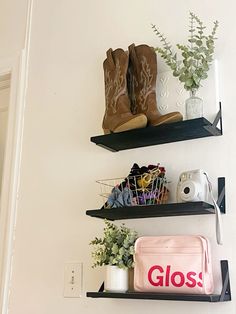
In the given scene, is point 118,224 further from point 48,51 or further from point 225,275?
point 48,51

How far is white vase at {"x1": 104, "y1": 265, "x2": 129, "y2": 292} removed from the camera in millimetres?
1363

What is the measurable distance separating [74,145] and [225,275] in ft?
2.46

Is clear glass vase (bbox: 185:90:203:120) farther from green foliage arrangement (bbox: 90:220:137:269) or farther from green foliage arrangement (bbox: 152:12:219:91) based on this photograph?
green foliage arrangement (bbox: 90:220:137:269)

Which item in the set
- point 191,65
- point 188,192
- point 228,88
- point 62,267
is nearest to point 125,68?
point 191,65

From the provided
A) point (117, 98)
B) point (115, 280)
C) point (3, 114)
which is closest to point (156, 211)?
point (115, 280)

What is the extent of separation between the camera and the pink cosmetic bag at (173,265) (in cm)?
125

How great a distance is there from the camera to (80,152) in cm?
170

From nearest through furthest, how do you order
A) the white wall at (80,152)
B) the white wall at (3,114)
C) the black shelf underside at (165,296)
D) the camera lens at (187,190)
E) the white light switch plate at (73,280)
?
the black shelf underside at (165,296) < the camera lens at (187,190) < the white wall at (80,152) < the white light switch plate at (73,280) < the white wall at (3,114)

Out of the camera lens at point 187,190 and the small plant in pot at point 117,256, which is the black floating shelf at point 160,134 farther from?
the small plant in pot at point 117,256

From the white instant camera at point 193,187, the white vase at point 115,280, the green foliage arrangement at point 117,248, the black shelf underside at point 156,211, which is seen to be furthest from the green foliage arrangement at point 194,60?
the white vase at point 115,280

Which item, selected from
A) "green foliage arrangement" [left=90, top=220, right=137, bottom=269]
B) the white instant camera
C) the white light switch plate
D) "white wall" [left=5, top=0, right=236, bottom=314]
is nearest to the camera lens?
the white instant camera

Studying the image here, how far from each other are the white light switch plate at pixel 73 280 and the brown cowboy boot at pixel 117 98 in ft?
1.58

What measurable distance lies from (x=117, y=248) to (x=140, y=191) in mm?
187

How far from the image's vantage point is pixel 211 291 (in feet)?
4.12
